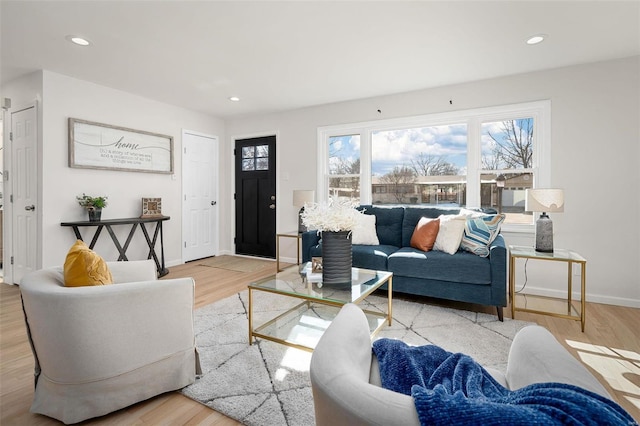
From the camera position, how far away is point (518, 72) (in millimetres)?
3584

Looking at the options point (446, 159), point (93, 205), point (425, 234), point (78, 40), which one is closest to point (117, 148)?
point (93, 205)

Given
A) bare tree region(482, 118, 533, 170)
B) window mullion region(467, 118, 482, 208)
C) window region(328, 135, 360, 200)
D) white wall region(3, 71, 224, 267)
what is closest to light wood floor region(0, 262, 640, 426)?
white wall region(3, 71, 224, 267)

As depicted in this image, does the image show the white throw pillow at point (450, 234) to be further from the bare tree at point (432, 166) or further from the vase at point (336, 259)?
the vase at point (336, 259)

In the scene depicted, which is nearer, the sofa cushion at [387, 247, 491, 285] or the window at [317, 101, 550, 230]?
the sofa cushion at [387, 247, 491, 285]

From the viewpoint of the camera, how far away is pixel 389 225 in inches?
156

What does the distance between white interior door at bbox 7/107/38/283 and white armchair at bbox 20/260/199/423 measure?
8.66 feet

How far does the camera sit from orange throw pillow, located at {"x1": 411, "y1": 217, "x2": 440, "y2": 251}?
3.38 meters

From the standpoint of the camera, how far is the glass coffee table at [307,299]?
82.5 inches

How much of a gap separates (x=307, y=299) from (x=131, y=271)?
115 centimetres

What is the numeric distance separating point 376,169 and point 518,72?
6.35 ft

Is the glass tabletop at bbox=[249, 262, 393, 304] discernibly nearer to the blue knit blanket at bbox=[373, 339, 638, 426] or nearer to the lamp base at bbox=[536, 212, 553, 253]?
the blue knit blanket at bbox=[373, 339, 638, 426]

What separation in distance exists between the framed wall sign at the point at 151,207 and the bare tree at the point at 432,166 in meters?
3.51

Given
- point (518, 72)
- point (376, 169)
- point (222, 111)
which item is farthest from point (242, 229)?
point (518, 72)

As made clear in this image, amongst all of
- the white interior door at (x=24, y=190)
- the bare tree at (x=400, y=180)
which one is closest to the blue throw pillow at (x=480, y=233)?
the bare tree at (x=400, y=180)
